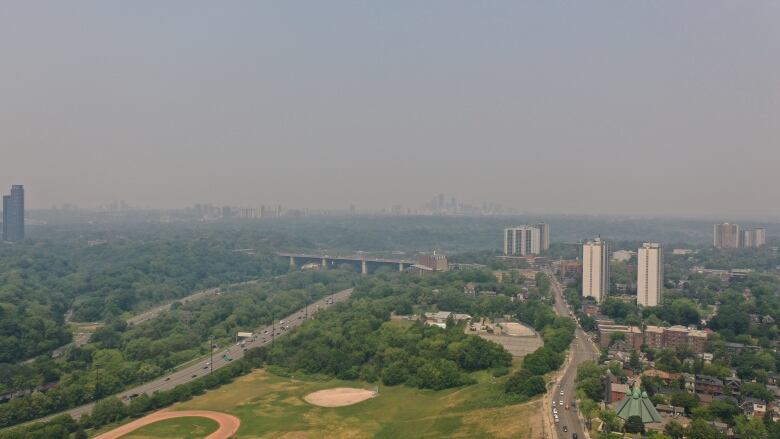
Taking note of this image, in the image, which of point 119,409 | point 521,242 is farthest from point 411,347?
point 521,242

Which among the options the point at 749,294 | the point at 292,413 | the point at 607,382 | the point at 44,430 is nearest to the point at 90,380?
the point at 44,430

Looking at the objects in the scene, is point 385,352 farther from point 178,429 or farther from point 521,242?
point 521,242

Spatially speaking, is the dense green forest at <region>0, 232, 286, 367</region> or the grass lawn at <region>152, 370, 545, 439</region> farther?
the dense green forest at <region>0, 232, 286, 367</region>

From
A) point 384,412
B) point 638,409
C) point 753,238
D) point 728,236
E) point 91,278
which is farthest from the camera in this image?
point 753,238

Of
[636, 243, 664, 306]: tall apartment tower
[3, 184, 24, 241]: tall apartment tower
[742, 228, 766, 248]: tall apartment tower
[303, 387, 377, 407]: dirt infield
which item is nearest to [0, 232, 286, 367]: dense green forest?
[3, 184, 24, 241]: tall apartment tower

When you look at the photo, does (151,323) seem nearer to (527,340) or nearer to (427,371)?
(427,371)

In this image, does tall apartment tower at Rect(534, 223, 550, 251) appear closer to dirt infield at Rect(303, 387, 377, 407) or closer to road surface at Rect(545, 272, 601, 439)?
road surface at Rect(545, 272, 601, 439)
